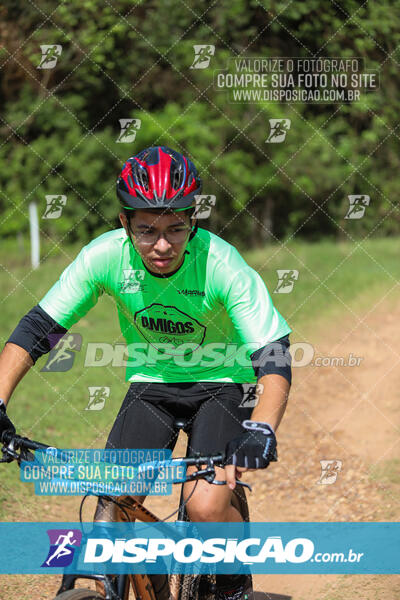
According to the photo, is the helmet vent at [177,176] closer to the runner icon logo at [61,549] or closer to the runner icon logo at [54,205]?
the runner icon logo at [61,549]

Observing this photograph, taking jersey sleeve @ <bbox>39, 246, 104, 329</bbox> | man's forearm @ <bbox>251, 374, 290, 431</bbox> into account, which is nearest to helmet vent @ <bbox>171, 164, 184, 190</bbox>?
jersey sleeve @ <bbox>39, 246, 104, 329</bbox>

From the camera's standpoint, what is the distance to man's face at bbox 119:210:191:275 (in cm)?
363

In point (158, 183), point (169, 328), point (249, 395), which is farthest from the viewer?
point (249, 395)

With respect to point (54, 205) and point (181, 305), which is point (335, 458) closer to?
point (181, 305)

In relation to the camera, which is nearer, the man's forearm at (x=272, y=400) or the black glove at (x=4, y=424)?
the black glove at (x=4, y=424)

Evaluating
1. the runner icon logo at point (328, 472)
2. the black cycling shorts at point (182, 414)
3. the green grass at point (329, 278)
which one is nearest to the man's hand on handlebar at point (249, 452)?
the black cycling shorts at point (182, 414)

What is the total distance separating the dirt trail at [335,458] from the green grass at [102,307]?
43.0 inches

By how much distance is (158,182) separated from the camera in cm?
364

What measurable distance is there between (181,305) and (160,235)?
1.51ft

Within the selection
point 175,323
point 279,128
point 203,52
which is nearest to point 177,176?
point 175,323

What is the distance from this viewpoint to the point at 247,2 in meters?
14.1

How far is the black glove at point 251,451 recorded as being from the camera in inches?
123

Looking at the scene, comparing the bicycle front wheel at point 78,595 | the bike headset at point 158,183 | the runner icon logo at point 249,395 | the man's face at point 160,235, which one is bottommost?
the bicycle front wheel at point 78,595

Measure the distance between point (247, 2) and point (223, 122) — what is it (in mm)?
6339
